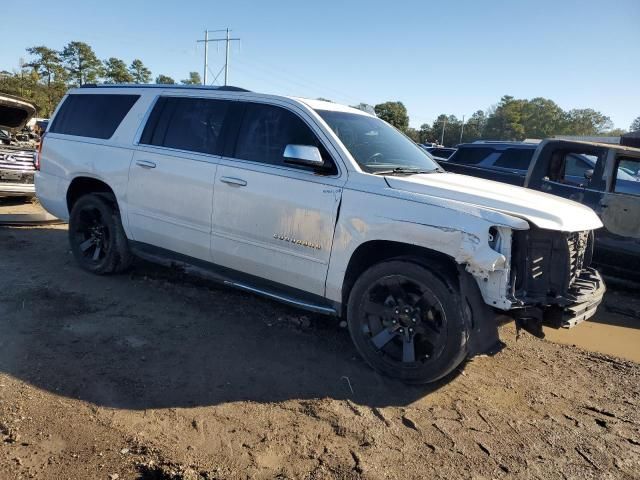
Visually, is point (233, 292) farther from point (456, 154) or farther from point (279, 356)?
point (456, 154)

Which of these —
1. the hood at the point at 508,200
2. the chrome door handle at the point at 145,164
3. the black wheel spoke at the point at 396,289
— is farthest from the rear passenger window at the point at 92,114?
the black wheel spoke at the point at 396,289

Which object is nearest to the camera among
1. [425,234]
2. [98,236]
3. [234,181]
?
[425,234]

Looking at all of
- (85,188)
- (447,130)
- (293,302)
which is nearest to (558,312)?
(293,302)

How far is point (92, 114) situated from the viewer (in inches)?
225

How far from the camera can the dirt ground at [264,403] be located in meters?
2.73

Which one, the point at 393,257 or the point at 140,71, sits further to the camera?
the point at 140,71

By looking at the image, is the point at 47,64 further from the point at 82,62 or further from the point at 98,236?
the point at 98,236

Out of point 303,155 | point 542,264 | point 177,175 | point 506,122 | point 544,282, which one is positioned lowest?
point 544,282

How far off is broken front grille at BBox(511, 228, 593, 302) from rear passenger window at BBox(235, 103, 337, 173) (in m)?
1.75

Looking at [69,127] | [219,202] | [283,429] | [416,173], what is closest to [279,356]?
[283,429]

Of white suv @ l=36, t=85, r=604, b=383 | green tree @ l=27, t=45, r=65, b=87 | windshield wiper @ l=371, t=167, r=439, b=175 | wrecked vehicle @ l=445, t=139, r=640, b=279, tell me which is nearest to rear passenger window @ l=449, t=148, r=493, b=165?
wrecked vehicle @ l=445, t=139, r=640, b=279

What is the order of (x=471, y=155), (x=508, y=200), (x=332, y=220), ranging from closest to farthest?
(x=508, y=200), (x=332, y=220), (x=471, y=155)

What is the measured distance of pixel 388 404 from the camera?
3.41 m

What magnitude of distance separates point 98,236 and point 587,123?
351 ft
